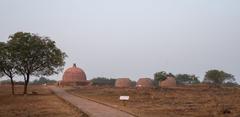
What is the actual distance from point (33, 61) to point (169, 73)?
81.7m

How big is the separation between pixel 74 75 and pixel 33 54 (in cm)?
4671

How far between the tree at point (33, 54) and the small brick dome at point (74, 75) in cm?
4248

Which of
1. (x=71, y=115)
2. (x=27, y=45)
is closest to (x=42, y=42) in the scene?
(x=27, y=45)

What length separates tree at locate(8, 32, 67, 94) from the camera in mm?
52812

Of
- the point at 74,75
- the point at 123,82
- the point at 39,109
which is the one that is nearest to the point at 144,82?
the point at 123,82

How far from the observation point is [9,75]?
5566 cm

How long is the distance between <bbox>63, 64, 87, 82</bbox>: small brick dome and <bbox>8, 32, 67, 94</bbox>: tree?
42.5 metres

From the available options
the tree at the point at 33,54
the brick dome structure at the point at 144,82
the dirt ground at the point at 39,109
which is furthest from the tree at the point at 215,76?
the dirt ground at the point at 39,109

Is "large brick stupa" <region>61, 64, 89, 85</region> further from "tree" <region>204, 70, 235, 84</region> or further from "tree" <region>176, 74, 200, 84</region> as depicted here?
→ "tree" <region>176, 74, 200, 84</region>

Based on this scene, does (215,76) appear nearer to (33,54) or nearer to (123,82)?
(123,82)

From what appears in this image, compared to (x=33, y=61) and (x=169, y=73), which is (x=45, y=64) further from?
(x=169, y=73)

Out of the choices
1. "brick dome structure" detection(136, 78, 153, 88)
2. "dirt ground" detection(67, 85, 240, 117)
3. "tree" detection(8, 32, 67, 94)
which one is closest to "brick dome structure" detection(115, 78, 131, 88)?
"brick dome structure" detection(136, 78, 153, 88)

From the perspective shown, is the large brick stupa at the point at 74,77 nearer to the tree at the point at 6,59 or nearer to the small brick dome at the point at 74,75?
the small brick dome at the point at 74,75

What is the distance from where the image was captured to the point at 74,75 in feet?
328
